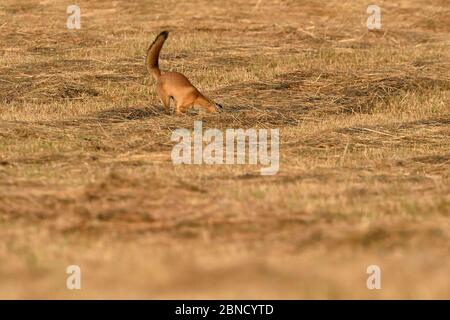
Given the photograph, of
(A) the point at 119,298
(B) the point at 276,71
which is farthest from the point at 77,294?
(B) the point at 276,71

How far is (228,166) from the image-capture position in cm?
1268

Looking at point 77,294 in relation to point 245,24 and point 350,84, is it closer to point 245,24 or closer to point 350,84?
point 350,84

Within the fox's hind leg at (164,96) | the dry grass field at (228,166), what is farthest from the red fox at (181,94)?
the dry grass field at (228,166)

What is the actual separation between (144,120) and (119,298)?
9.26 metres

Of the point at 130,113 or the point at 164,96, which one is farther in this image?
the point at 130,113

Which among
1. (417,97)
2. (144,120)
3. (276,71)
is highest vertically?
(276,71)

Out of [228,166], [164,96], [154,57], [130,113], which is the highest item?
[154,57]

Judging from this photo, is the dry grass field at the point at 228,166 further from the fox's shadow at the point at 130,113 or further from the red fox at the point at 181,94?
the red fox at the point at 181,94

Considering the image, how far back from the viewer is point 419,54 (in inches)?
910

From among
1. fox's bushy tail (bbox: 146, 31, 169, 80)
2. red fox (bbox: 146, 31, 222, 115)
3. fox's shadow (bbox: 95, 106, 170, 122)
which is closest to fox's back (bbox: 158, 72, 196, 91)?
red fox (bbox: 146, 31, 222, 115)

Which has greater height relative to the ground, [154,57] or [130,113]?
[154,57]

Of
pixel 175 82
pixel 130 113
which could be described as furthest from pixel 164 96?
pixel 130 113

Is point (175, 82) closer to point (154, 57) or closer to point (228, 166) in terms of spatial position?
point (154, 57)

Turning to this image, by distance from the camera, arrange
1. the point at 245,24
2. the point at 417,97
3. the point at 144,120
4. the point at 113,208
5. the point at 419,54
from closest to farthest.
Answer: the point at 113,208, the point at 144,120, the point at 417,97, the point at 419,54, the point at 245,24
